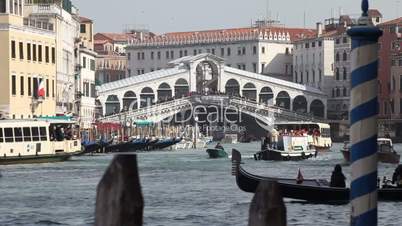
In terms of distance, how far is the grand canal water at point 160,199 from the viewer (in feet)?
45.8

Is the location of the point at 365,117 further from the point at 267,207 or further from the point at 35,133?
the point at 35,133

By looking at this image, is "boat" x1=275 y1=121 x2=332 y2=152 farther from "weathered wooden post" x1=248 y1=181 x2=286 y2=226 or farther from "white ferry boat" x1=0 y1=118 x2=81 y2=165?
"weathered wooden post" x1=248 y1=181 x2=286 y2=226

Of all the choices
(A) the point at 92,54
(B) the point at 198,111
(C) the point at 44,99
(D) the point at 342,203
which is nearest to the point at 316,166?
(C) the point at 44,99

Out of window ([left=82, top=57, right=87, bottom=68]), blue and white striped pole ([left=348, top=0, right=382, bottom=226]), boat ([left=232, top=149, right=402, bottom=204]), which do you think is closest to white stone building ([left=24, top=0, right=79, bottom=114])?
window ([left=82, top=57, right=87, bottom=68])

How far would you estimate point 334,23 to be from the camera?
8950 centimetres

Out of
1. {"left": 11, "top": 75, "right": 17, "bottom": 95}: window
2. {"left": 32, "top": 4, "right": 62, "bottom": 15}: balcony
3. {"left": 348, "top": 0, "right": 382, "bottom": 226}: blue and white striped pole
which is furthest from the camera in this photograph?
{"left": 32, "top": 4, "right": 62, "bottom": 15}: balcony

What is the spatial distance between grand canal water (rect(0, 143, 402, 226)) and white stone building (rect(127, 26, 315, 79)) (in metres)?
65.4

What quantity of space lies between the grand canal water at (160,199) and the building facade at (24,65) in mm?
8066

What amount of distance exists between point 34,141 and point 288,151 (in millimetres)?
8383

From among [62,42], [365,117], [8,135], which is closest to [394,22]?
[62,42]

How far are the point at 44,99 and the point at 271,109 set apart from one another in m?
32.2

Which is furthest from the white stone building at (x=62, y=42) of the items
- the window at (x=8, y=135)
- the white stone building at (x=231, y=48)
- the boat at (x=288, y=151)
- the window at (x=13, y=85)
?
the white stone building at (x=231, y=48)

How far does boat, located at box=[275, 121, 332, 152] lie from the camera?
40.3 metres

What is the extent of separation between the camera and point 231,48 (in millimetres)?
94625
